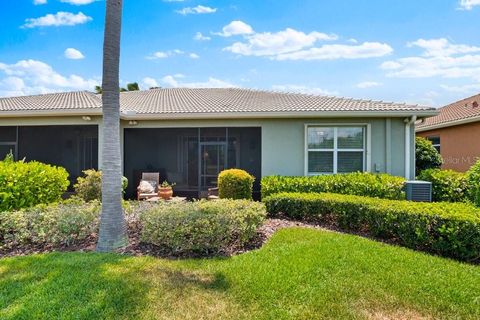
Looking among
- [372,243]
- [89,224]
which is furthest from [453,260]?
[89,224]

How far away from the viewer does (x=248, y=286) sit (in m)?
4.09

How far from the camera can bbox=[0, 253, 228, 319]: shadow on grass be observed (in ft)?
11.6

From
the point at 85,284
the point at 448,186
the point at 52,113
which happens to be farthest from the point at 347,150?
the point at 52,113

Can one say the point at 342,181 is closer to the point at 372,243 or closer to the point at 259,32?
the point at 372,243

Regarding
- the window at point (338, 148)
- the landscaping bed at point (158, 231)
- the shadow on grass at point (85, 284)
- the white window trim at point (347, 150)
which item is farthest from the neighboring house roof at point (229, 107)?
the shadow on grass at point (85, 284)

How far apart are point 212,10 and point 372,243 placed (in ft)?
34.3

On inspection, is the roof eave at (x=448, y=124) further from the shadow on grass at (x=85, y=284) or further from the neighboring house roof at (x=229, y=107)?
the shadow on grass at (x=85, y=284)

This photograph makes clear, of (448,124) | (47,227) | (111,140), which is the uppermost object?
(448,124)

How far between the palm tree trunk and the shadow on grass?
0.63 m

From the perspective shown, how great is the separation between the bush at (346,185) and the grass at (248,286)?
3768mm

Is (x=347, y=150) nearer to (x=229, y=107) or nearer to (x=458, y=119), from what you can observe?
(x=229, y=107)

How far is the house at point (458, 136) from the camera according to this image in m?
15.2

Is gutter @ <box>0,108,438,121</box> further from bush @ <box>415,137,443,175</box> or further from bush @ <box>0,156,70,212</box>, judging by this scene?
bush @ <box>415,137,443,175</box>

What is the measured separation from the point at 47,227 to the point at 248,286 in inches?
166
